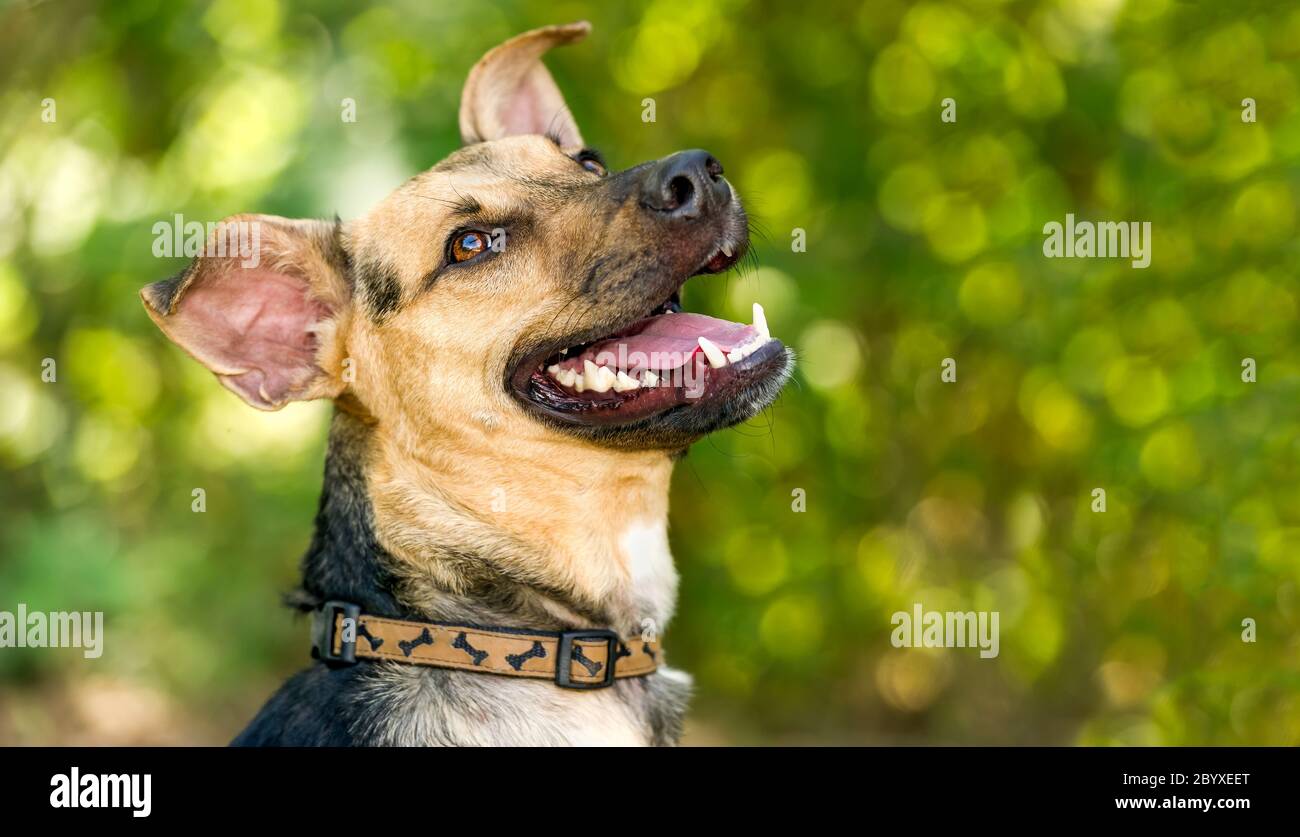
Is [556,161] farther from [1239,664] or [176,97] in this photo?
[176,97]

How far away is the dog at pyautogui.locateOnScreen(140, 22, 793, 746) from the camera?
3.63 meters

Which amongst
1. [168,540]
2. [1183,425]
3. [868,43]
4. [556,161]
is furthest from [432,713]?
[168,540]

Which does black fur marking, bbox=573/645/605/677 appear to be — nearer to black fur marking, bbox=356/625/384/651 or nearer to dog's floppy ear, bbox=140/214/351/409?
black fur marking, bbox=356/625/384/651

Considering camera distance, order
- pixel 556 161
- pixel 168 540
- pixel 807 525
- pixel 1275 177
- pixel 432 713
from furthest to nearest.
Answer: pixel 168 540 → pixel 807 525 → pixel 1275 177 → pixel 556 161 → pixel 432 713

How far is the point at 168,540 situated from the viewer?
9.09m

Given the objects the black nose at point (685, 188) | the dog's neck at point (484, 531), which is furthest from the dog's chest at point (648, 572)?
the black nose at point (685, 188)

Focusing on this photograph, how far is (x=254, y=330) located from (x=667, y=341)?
1.41m

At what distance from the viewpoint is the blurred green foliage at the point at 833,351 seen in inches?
254

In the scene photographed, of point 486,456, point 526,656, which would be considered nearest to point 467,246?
point 486,456

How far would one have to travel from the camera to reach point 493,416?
3.84 m

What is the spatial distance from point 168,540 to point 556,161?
6.16 metres

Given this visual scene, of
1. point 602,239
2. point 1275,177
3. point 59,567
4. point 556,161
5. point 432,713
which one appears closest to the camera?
point 432,713

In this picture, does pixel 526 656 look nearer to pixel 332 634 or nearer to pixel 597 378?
pixel 332 634

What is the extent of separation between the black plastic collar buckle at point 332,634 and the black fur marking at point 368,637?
1 centimetres
